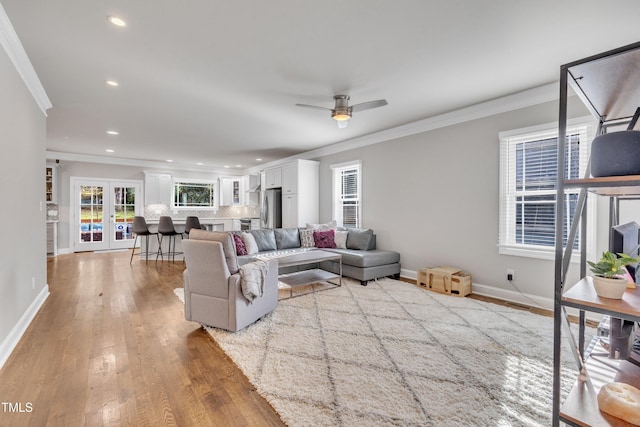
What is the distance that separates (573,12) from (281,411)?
3.41 m

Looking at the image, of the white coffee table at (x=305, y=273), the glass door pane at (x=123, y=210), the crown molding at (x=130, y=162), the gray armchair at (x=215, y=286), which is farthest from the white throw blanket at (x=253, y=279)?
the crown molding at (x=130, y=162)

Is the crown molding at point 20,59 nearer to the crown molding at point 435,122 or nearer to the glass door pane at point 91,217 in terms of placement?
the crown molding at point 435,122

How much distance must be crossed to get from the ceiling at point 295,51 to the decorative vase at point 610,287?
1966mm

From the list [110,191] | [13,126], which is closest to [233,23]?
[13,126]

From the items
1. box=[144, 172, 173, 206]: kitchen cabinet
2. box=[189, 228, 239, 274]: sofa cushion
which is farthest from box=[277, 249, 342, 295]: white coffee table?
box=[144, 172, 173, 206]: kitchen cabinet

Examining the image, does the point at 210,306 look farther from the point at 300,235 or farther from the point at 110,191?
the point at 110,191

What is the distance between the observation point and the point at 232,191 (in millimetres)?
10297

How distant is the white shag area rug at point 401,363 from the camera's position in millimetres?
1782

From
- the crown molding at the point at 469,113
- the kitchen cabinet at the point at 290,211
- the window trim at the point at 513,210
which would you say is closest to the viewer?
the window trim at the point at 513,210

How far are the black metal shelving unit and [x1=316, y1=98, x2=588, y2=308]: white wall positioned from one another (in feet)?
8.08

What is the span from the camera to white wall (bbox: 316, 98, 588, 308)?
3742mm

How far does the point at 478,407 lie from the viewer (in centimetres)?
182

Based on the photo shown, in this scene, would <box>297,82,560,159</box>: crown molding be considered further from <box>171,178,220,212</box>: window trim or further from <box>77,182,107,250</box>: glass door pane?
<box>77,182,107,250</box>: glass door pane

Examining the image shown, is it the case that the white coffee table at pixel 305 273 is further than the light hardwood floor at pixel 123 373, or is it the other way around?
the white coffee table at pixel 305 273
